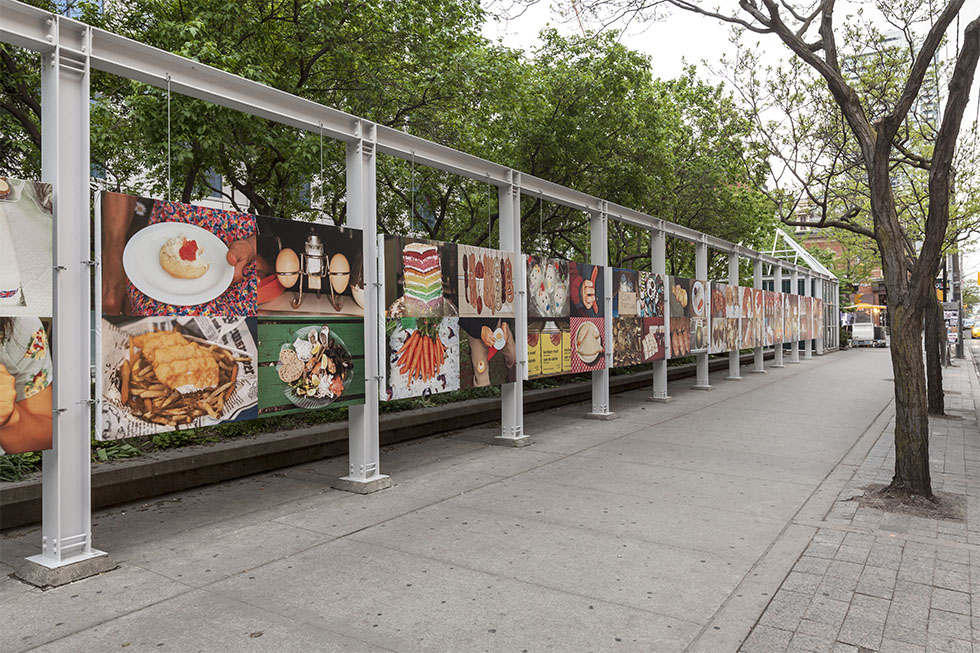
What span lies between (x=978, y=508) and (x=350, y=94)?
30.4 ft

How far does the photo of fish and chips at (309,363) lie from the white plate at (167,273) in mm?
615

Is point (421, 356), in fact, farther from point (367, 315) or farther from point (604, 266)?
point (604, 266)

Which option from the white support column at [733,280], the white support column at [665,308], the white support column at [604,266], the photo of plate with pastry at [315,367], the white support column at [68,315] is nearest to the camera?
the white support column at [68,315]

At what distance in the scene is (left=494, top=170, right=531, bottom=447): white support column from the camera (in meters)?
9.66

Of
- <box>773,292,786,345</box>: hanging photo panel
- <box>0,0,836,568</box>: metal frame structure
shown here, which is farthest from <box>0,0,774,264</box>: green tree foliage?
<box>773,292,786,345</box>: hanging photo panel

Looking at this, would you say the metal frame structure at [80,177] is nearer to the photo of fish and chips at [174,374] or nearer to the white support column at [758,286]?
the photo of fish and chips at [174,374]

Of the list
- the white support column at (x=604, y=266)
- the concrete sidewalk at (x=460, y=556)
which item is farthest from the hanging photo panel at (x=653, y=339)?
the concrete sidewalk at (x=460, y=556)

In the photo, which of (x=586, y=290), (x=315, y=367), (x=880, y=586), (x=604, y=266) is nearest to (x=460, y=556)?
(x=315, y=367)

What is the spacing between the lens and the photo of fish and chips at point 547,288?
1001 cm

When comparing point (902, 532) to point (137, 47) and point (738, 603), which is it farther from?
point (137, 47)

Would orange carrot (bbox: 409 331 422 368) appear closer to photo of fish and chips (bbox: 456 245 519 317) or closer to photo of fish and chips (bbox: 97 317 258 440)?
photo of fish and chips (bbox: 456 245 519 317)

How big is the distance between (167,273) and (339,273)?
1.82 m

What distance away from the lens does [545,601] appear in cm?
433

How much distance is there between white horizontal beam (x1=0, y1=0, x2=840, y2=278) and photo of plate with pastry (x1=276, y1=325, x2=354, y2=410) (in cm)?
199
